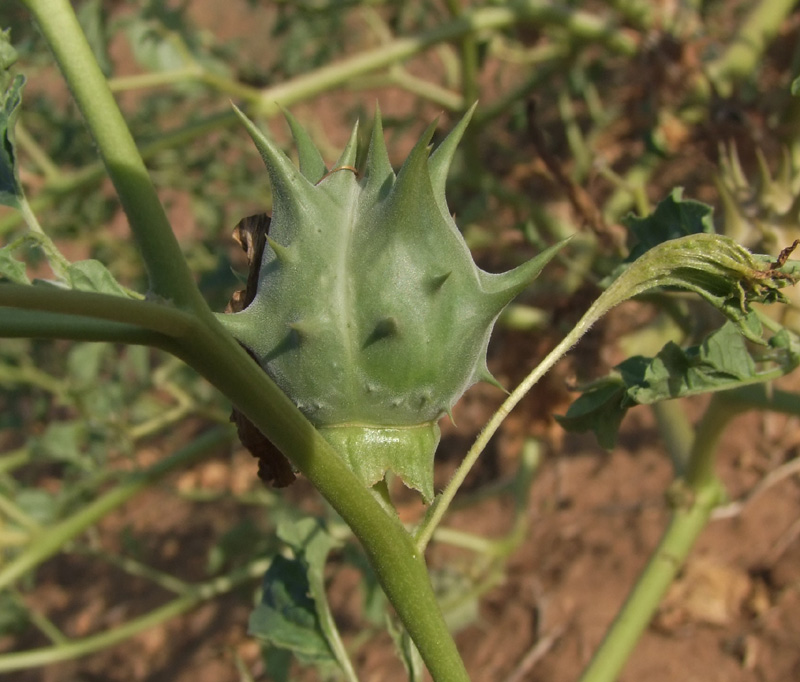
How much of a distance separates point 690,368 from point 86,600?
312 centimetres

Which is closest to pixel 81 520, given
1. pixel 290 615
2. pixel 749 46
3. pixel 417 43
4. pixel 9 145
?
pixel 290 615

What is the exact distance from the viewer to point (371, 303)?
0.76 meters

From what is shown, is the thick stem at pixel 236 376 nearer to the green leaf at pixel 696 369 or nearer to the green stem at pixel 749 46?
the green leaf at pixel 696 369

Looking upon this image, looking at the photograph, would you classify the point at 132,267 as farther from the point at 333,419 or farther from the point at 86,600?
the point at 333,419

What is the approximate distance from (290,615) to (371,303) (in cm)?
67

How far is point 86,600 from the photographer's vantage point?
11.1ft

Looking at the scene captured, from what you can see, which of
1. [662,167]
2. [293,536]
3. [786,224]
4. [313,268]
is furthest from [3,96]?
[662,167]

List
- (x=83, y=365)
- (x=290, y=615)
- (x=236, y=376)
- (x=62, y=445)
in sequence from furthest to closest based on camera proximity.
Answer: (x=83, y=365), (x=62, y=445), (x=290, y=615), (x=236, y=376)

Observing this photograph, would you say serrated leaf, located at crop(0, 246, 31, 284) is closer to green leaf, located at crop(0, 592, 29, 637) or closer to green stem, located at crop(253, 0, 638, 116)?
green stem, located at crop(253, 0, 638, 116)

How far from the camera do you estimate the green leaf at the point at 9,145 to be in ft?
2.89

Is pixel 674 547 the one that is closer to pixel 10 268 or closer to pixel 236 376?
pixel 236 376

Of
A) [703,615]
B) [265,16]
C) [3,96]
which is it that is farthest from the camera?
[265,16]

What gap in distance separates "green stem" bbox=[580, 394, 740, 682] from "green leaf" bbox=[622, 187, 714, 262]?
33cm

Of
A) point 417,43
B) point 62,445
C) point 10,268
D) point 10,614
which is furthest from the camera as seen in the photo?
point 10,614
